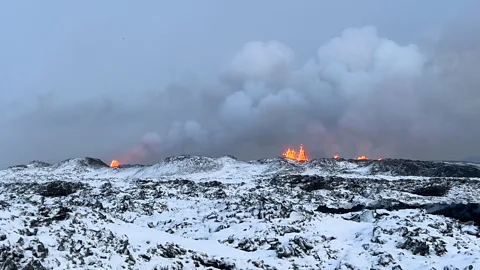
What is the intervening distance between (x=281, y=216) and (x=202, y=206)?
630 centimetres

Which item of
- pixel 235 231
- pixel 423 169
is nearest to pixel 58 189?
pixel 235 231

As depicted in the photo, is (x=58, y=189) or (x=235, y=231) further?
(x=58, y=189)

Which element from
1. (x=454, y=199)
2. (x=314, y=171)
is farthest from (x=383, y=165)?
(x=454, y=199)

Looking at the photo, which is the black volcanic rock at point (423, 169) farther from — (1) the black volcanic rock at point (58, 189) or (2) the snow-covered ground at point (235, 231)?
(1) the black volcanic rock at point (58, 189)

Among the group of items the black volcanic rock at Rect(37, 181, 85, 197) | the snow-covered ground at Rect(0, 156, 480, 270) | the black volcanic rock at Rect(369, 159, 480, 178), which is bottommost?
the snow-covered ground at Rect(0, 156, 480, 270)

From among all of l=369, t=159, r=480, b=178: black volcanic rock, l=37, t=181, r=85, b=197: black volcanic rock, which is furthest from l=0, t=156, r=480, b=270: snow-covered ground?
l=369, t=159, r=480, b=178: black volcanic rock

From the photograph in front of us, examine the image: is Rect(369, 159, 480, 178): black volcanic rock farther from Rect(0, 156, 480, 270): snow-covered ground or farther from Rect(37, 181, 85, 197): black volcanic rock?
Rect(37, 181, 85, 197): black volcanic rock

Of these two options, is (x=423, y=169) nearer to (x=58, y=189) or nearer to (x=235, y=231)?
(x=235, y=231)

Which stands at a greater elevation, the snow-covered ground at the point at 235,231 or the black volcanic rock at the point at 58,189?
the black volcanic rock at the point at 58,189

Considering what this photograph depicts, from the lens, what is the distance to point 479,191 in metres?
36.2

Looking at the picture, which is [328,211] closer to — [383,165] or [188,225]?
[188,225]

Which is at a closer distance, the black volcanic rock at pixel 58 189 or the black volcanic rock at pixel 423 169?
the black volcanic rock at pixel 58 189

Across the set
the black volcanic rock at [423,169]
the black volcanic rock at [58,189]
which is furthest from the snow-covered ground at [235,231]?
the black volcanic rock at [423,169]

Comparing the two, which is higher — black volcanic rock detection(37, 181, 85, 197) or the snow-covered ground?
black volcanic rock detection(37, 181, 85, 197)
